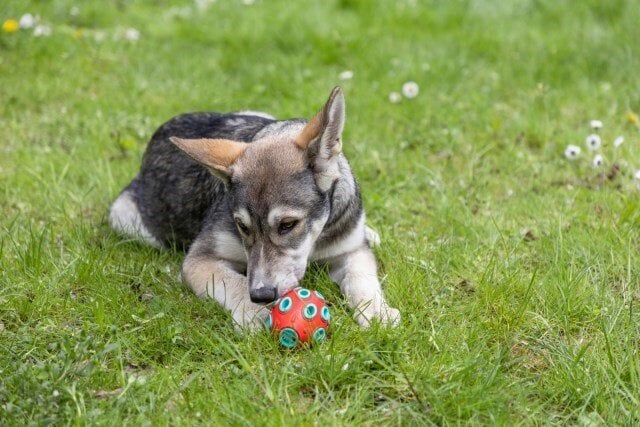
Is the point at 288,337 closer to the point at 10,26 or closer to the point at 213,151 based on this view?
the point at 213,151

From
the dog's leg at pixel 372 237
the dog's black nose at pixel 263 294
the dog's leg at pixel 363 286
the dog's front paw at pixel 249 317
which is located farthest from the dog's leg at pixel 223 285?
the dog's leg at pixel 372 237

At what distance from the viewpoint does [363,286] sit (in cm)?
416

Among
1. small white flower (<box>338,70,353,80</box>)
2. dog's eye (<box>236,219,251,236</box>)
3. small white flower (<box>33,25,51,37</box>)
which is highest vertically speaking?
small white flower (<box>33,25,51,37</box>)

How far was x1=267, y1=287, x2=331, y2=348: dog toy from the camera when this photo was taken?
11.8ft

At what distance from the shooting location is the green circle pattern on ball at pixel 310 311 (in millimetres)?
3619

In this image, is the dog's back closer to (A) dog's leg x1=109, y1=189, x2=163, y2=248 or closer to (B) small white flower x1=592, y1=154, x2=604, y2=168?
(A) dog's leg x1=109, y1=189, x2=163, y2=248

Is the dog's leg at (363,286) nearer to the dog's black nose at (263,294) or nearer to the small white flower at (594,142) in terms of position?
the dog's black nose at (263,294)

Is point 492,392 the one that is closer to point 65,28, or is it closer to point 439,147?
point 439,147

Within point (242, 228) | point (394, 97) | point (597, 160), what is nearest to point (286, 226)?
point (242, 228)

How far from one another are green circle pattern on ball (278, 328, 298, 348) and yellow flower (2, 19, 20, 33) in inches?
222

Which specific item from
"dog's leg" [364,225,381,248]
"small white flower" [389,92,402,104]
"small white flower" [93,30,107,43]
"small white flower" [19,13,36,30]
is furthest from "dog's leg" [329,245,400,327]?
"small white flower" [19,13,36,30]

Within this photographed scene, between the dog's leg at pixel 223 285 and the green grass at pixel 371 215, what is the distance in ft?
0.31

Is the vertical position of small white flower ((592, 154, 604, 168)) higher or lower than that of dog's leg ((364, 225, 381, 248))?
higher

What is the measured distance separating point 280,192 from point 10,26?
5.17 meters
